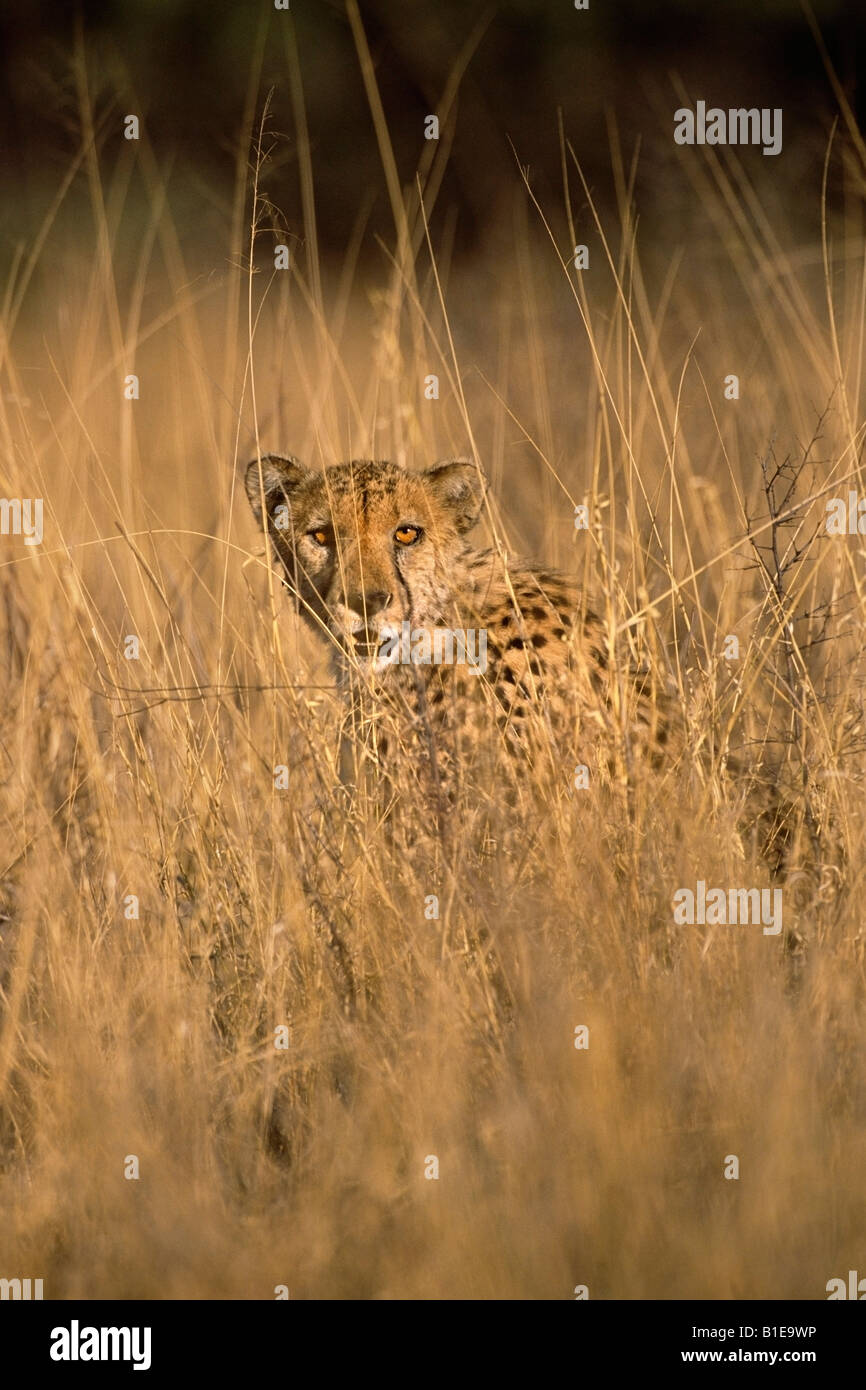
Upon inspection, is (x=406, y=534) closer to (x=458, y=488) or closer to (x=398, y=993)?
(x=458, y=488)

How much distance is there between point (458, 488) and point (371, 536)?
1.04 feet

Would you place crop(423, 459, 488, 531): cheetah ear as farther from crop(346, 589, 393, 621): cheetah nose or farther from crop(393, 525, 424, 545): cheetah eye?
crop(346, 589, 393, 621): cheetah nose

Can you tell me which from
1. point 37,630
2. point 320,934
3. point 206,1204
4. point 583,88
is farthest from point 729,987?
point 583,88

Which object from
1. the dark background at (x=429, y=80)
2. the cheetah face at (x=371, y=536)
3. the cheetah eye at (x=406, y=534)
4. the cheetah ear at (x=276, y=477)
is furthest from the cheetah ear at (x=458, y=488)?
the dark background at (x=429, y=80)

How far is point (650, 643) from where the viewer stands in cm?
322

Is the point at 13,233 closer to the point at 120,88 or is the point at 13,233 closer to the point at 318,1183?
the point at 120,88

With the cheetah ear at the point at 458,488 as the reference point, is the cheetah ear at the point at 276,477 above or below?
above

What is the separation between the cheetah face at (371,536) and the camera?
376 cm

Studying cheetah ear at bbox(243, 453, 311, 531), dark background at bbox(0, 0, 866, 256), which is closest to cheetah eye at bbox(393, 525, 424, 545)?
cheetah ear at bbox(243, 453, 311, 531)

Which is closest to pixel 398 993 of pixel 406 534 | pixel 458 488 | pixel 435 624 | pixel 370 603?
pixel 370 603

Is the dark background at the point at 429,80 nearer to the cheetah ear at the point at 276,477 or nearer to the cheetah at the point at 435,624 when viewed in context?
the cheetah ear at the point at 276,477

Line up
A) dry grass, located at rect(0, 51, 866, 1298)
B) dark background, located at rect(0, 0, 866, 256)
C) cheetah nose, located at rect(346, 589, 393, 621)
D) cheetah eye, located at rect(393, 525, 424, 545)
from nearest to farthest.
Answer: dry grass, located at rect(0, 51, 866, 1298) → cheetah nose, located at rect(346, 589, 393, 621) → cheetah eye, located at rect(393, 525, 424, 545) → dark background, located at rect(0, 0, 866, 256)

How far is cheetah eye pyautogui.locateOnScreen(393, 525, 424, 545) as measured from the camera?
391 centimetres

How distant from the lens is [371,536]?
387cm
